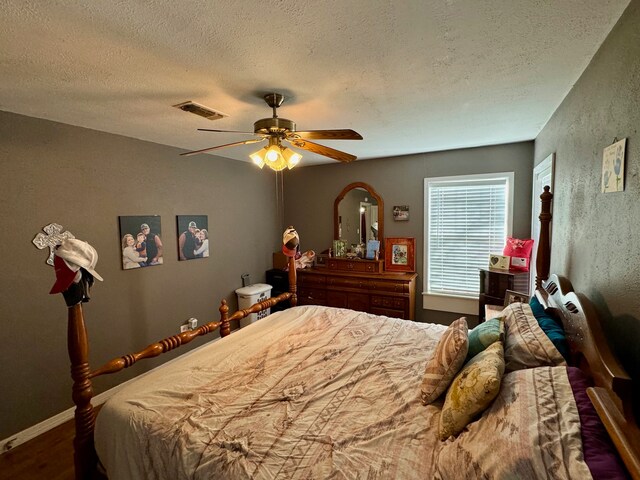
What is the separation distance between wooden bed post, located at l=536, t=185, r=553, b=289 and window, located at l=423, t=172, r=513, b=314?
144 cm

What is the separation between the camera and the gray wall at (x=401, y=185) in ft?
11.1

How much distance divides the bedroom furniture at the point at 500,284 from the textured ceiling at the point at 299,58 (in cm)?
149

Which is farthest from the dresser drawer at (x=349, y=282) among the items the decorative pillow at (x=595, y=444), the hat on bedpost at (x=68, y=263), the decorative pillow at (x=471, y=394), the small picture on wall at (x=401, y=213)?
the hat on bedpost at (x=68, y=263)

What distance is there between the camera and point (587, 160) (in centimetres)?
157

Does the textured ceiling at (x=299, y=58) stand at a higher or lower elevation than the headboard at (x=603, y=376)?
higher

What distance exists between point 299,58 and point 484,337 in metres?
1.72

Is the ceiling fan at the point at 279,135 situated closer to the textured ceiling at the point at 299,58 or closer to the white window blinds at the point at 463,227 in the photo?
the textured ceiling at the point at 299,58

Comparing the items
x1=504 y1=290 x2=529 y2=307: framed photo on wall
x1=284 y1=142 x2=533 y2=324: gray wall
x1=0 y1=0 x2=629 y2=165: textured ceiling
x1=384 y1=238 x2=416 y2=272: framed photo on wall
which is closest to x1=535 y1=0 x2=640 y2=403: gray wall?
x1=0 y1=0 x2=629 y2=165: textured ceiling

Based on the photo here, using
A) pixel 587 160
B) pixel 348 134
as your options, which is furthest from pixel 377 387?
pixel 587 160

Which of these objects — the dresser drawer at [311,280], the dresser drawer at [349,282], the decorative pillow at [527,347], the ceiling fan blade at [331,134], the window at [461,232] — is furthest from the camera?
the dresser drawer at [311,280]

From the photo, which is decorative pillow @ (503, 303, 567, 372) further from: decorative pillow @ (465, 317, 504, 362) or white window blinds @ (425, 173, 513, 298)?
white window blinds @ (425, 173, 513, 298)

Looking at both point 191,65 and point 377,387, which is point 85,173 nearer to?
point 191,65

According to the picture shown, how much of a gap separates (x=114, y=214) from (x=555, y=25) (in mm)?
3354

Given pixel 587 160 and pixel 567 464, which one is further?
pixel 587 160
